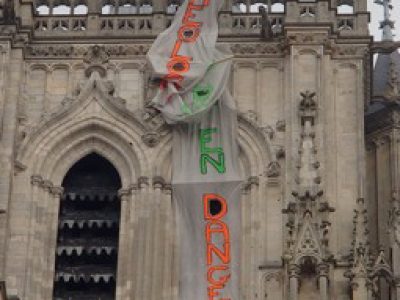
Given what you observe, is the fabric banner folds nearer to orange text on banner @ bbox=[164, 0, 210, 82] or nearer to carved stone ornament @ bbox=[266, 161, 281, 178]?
orange text on banner @ bbox=[164, 0, 210, 82]

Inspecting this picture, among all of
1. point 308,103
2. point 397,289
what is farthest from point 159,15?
point 397,289

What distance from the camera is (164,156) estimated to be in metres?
33.7

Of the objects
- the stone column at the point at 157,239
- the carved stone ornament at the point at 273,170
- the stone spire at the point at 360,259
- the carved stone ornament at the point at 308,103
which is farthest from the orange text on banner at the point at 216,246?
the carved stone ornament at the point at 308,103

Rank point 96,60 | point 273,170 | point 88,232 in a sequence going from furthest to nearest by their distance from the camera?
point 96,60 < point 88,232 < point 273,170

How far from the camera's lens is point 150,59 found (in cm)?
3428

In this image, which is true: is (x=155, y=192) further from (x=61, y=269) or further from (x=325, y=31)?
(x=325, y=31)

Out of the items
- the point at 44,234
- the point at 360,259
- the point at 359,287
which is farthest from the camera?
the point at 44,234

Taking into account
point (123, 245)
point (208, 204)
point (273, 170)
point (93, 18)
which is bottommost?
point (123, 245)

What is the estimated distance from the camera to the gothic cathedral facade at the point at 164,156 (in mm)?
32188

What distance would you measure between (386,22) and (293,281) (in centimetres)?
1554

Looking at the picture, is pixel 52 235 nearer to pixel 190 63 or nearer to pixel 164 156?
pixel 164 156

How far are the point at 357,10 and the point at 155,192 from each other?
5.71m

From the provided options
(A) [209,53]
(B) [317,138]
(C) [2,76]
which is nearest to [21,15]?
(C) [2,76]

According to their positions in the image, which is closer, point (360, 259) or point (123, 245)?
point (360, 259)
